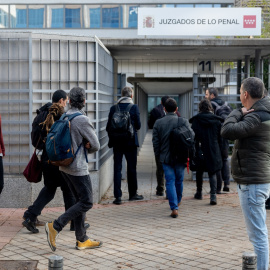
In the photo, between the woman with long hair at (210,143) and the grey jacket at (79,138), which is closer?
the grey jacket at (79,138)

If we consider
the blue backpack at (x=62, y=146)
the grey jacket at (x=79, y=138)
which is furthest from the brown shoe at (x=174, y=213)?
the blue backpack at (x=62, y=146)

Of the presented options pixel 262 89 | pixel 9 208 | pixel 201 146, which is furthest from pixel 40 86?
pixel 262 89

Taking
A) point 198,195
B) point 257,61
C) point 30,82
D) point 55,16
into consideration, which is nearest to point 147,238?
point 198,195

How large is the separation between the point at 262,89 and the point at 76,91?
7.28 ft

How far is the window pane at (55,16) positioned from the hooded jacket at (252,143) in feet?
124

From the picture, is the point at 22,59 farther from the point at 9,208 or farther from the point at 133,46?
the point at 133,46

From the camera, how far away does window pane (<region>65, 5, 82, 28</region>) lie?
41.2 meters

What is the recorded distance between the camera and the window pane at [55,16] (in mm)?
41250

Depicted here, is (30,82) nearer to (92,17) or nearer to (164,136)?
(164,136)

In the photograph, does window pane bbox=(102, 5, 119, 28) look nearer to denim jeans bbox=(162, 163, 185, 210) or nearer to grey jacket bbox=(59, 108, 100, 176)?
denim jeans bbox=(162, 163, 185, 210)

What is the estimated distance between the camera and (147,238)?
7043mm

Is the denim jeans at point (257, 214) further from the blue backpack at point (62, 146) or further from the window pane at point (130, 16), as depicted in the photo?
the window pane at point (130, 16)

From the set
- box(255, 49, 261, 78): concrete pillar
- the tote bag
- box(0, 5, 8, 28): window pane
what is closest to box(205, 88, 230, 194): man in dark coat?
box(255, 49, 261, 78): concrete pillar

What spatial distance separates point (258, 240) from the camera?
480 centimetres
